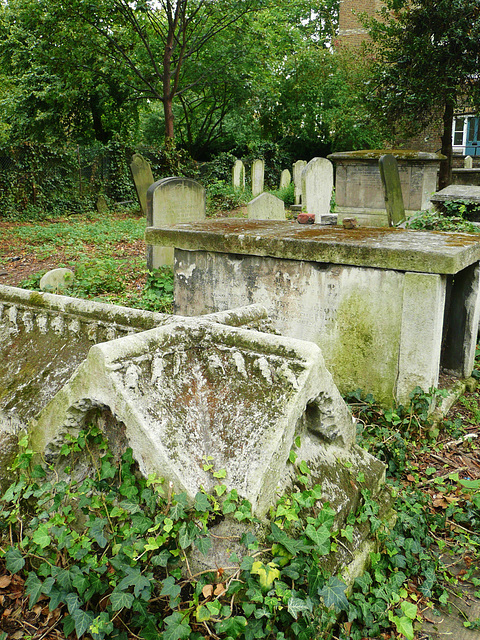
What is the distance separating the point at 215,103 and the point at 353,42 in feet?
26.0

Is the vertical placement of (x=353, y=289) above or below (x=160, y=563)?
above

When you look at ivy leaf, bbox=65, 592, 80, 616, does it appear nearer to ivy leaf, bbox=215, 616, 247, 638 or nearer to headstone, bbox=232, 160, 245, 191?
ivy leaf, bbox=215, 616, 247, 638

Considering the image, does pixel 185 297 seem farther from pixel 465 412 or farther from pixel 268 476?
pixel 268 476

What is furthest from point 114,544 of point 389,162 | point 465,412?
point 389,162

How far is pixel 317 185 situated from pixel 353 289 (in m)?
7.44

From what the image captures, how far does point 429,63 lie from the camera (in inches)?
515

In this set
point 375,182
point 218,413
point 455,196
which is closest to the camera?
point 218,413

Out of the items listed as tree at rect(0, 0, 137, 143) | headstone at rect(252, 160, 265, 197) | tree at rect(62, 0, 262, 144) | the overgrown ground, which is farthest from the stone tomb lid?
headstone at rect(252, 160, 265, 197)

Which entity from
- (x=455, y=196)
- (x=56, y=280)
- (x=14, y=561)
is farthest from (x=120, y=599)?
(x=455, y=196)

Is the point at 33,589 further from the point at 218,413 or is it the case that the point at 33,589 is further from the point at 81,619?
the point at 218,413

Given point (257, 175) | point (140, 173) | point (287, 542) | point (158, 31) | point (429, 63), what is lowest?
point (287, 542)

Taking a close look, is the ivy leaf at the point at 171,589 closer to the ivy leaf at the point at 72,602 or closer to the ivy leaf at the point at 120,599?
the ivy leaf at the point at 120,599

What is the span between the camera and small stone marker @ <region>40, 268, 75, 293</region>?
6.46 metres

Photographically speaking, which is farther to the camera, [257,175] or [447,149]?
[257,175]
